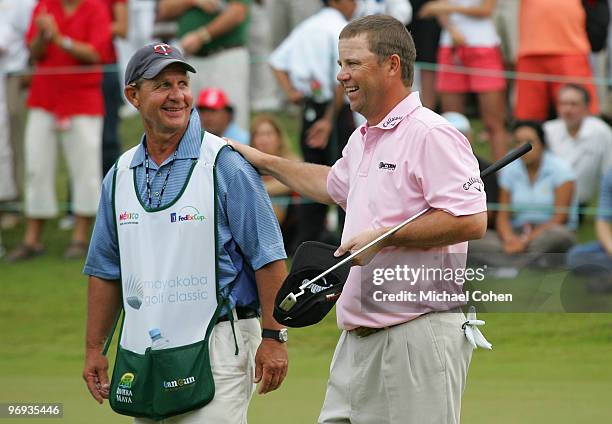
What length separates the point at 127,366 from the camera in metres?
5.44

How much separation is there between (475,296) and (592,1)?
8.07 meters

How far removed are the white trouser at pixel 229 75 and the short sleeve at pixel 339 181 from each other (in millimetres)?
7203

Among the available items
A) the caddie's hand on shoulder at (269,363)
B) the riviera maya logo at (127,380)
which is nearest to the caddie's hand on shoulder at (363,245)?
the caddie's hand on shoulder at (269,363)

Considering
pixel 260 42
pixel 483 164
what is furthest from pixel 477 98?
pixel 260 42

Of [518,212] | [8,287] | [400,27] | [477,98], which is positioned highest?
[400,27]

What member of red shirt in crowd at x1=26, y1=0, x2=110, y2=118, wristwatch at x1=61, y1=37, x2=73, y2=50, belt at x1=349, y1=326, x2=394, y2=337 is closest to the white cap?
red shirt in crowd at x1=26, y1=0, x2=110, y2=118

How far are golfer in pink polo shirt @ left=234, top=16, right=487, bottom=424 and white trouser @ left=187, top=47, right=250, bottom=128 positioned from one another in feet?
24.6

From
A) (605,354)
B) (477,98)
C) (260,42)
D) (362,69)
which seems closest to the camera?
(362,69)

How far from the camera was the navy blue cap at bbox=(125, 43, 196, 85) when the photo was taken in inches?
216

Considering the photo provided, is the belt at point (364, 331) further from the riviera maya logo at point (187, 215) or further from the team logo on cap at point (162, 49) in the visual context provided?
the team logo on cap at point (162, 49)

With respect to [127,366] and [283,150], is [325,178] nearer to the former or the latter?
[127,366]

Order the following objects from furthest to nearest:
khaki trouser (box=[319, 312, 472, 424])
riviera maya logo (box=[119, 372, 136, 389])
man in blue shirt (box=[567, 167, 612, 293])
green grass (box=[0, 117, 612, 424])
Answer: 1. man in blue shirt (box=[567, 167, 612, 293])
2. green grass (box=[0, 117, 612, 424])
3. riviera maya logo (box=[119, 372, 136, 389])
4. khaki trouser (box=[319, 312, 472, 424])

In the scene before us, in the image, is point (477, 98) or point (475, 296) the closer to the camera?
point (475, 296)

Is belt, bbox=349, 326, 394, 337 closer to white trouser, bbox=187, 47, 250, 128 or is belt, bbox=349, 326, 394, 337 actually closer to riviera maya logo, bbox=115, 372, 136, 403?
riviera maya logo, bbox=115, 372, 136, 403
